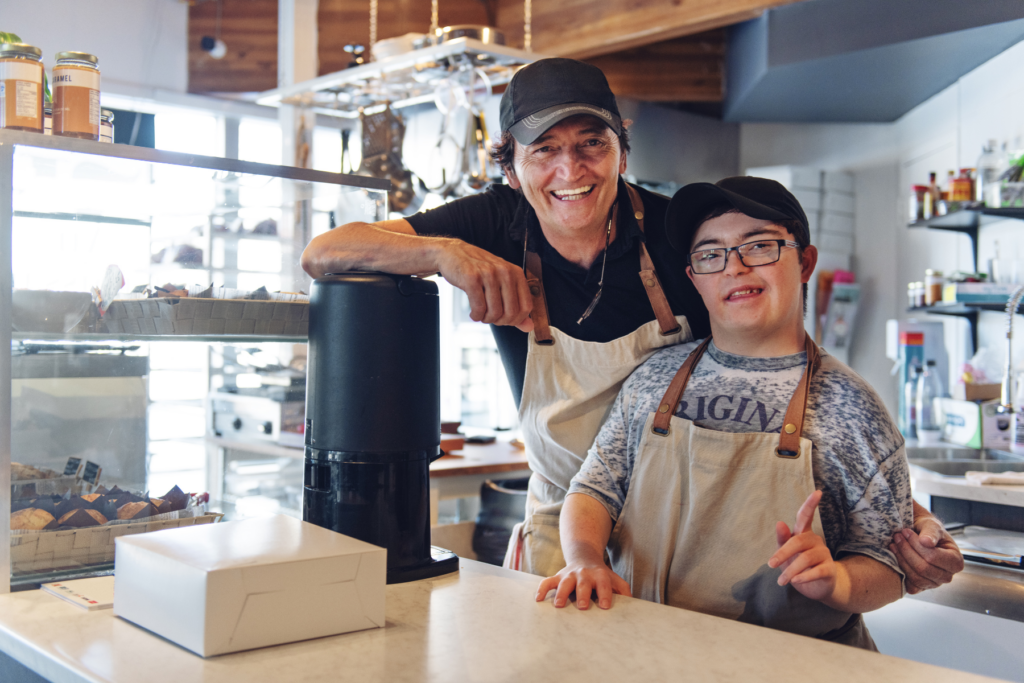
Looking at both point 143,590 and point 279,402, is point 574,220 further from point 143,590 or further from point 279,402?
point 279,402

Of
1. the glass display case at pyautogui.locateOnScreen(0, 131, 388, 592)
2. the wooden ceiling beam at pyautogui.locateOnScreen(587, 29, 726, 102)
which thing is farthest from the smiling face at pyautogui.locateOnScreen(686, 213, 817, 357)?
the wooden ceiling beam at pyautogui.locateOnScreen(587, 29, 726, 102)

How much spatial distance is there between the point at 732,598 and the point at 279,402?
64.4 inches

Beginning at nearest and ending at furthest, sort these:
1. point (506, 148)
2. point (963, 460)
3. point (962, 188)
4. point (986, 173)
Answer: point (506, 148) < point (963, 460) < point (986, 173) < point (962, 188)

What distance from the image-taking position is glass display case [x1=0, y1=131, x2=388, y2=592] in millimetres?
1291

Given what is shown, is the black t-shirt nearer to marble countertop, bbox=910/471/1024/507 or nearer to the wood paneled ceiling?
marble countertop, bbox=910/471/1024/507

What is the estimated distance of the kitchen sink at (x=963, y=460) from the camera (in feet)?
9.82

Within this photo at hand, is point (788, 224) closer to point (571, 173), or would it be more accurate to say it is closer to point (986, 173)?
point (571, 173)

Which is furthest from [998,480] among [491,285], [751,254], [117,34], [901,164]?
[117,34]

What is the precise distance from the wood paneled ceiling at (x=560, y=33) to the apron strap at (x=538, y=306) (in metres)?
2.63

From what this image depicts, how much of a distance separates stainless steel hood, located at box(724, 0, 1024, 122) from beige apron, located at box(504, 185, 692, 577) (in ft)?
7.80

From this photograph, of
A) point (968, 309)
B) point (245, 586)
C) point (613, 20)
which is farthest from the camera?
point (613, 20)

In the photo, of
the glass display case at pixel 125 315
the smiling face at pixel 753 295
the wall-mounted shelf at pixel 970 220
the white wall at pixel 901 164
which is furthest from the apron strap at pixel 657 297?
the white wall at pixel 901 164

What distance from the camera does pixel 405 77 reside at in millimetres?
3592

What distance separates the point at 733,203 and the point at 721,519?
0.57 meters
